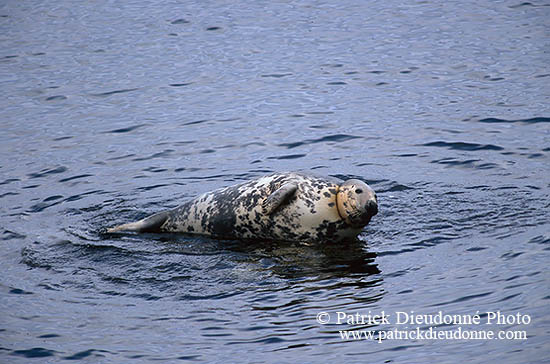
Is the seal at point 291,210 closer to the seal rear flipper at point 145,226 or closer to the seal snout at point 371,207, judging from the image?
the seal snout at point 371,207

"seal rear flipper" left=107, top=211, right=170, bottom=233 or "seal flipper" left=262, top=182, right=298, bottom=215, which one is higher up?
"seal flipper" left=262, top=182, right=298, bottom=215

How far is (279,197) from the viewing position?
35.5 feet

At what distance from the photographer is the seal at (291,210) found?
1083 centimetres

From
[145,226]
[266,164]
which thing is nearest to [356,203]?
[145,226]

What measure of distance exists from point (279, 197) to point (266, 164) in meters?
4.00

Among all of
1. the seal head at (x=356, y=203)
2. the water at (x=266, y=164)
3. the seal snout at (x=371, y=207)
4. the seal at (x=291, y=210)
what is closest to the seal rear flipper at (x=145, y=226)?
the water at (x=266, y=164)

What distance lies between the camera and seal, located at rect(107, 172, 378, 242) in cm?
1083

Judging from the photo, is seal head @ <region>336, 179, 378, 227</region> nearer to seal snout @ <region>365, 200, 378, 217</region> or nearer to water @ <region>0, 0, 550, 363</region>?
seal snout @ <region>365, 200, 378, 217</region>

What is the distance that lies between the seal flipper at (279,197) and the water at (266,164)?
55 cm

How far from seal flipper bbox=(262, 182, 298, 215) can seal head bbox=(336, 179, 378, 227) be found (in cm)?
58

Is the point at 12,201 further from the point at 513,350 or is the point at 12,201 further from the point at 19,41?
the point at 19,41

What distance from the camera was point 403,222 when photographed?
11.6 meters

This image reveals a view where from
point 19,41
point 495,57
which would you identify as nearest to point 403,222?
point 495,57

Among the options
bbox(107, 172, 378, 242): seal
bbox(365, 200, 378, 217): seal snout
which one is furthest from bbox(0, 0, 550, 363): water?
bbox(365, 200, 378, 217): seal snout
